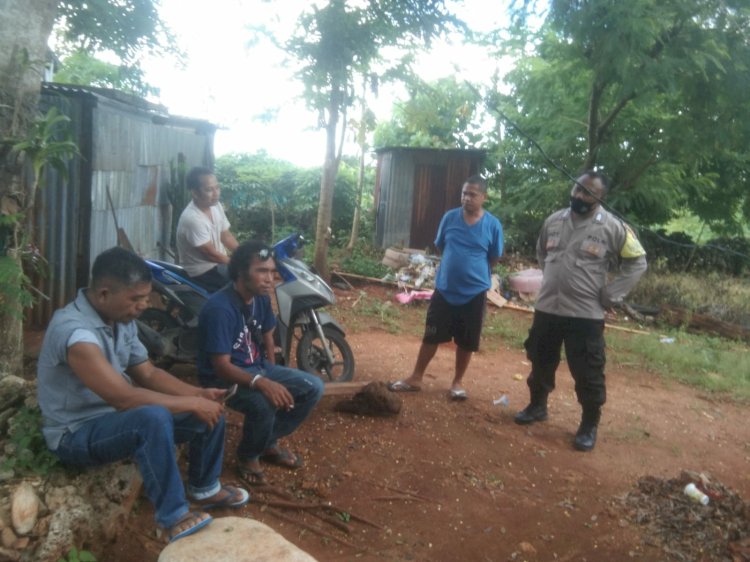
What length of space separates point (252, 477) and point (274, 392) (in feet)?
1.83

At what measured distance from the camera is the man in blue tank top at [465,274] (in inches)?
199

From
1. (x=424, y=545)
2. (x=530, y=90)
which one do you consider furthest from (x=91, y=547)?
(x=530, y=90)

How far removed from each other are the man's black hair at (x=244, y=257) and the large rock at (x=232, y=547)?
1324mm

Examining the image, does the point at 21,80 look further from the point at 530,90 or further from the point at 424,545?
the point at 530,90

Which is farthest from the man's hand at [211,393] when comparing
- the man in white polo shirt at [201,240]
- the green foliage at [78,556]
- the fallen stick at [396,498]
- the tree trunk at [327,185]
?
the tree trunk at [327,185]

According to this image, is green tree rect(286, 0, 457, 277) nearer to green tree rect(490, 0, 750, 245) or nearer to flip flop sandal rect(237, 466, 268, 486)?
green tree rect(490, 0, 750, 245)

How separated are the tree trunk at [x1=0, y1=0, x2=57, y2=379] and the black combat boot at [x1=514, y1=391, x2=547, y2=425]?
350 centimetres

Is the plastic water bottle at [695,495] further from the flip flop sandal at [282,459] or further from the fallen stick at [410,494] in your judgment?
the flip flop sandal at [282,459]

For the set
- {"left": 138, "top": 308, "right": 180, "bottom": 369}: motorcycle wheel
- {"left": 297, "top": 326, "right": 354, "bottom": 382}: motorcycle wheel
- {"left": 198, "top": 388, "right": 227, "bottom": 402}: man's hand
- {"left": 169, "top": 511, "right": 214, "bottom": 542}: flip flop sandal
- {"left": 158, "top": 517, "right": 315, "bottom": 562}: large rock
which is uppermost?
{"left": 198, "top": 388, "right": 227, "bottom": 402}: man's hand

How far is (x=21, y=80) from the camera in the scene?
3.89 meters

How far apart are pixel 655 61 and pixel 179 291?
625 centimetres

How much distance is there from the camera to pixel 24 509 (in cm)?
269

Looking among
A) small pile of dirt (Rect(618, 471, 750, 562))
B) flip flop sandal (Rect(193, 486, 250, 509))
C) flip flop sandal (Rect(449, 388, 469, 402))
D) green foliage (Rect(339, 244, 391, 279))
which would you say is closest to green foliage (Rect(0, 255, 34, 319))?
flip flop sandal (Rect(193, 486, 250, 509))

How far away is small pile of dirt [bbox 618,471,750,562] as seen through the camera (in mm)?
3363
